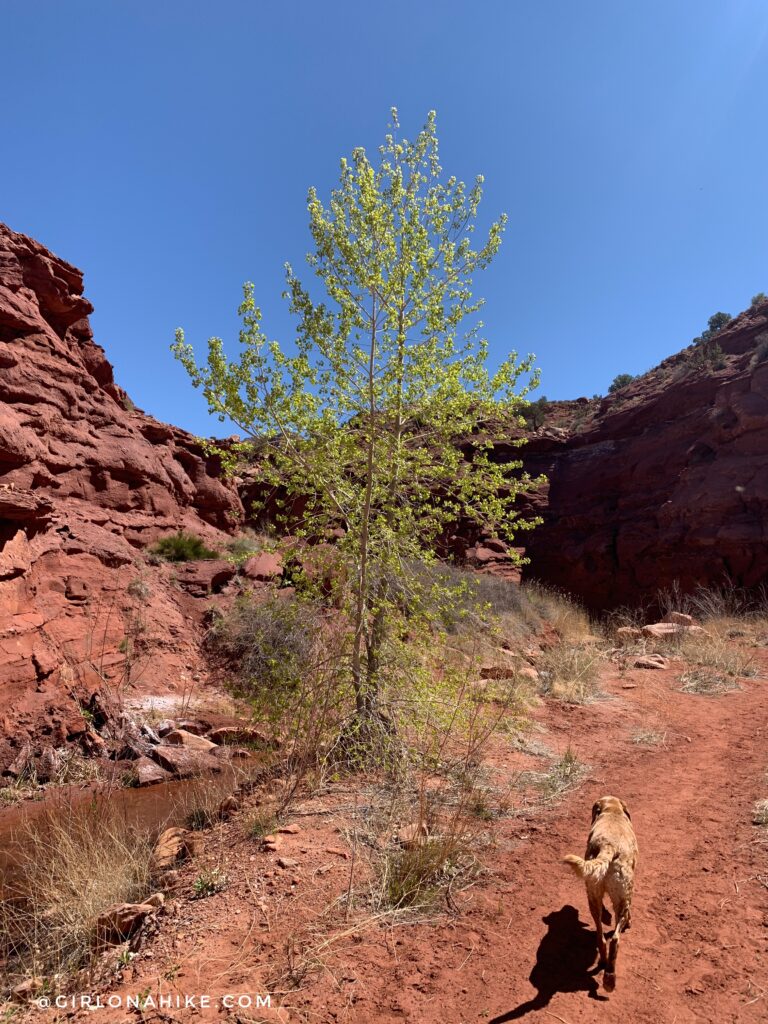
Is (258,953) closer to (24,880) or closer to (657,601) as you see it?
(24,880)

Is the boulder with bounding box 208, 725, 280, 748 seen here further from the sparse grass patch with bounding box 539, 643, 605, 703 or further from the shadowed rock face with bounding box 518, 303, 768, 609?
the shadowed rock face with bounding box 518, 303, 768, 609

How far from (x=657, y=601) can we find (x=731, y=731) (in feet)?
48.9

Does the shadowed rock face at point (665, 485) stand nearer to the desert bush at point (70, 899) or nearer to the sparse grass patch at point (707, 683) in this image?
the sparse grass patch at point (707, 683)

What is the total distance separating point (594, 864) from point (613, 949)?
39 cm

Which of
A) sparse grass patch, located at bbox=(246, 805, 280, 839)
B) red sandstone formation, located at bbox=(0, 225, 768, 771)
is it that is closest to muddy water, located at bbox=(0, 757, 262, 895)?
sparse grass patch, located at bbox=(246, 805, 280, 839)

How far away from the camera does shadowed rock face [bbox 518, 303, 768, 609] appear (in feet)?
62.3

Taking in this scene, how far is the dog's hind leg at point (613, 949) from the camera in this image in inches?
102

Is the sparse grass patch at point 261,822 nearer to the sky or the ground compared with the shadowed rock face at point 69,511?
nearer to the ground

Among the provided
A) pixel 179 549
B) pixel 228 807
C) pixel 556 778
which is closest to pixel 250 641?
pixel 179 549

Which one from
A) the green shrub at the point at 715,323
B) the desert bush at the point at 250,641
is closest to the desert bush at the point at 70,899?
the desert bush at the point at 250,641

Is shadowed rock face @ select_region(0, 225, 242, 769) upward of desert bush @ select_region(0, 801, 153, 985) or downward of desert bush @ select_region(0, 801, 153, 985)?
upward

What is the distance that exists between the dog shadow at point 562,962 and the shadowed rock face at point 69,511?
6129 millimetres

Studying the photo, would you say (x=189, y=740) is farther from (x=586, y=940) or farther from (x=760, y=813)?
(x=760, y=813)

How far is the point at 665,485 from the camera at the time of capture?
22.1m
